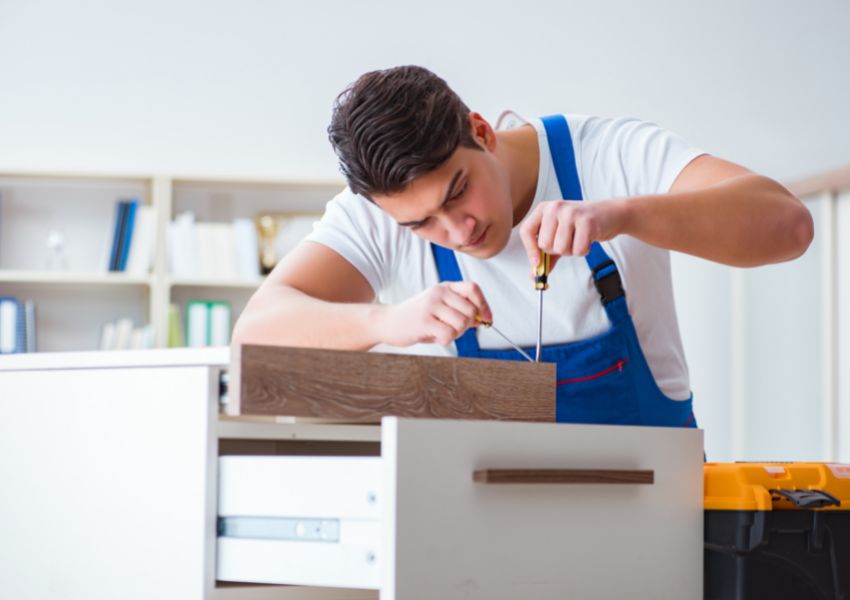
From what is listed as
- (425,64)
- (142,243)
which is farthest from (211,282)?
(425,64)

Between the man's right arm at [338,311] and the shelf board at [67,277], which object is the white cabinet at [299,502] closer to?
the man's right arm at [338,311]

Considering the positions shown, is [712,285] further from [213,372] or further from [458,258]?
[213,372]

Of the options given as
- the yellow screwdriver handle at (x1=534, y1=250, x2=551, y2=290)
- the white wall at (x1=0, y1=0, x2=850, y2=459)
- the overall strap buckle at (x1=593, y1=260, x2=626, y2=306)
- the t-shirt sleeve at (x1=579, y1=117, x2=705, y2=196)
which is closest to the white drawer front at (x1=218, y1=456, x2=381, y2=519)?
the yellow screwdriver handle at (x1=534, y1=250, x2=551, y2=290)

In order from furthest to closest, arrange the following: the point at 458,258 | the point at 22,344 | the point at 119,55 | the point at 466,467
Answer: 1. the point at 119,55
2. the point at 22,344
3. the point at 458,258
4. the point at 466,467

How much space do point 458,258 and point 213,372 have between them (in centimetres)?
54

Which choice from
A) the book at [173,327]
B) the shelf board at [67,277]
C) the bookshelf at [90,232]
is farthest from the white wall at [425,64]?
the book at [173,327]

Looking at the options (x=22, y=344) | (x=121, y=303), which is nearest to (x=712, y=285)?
(x=121, y=303)

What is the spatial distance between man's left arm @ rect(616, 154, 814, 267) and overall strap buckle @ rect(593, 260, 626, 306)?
5.4 inches

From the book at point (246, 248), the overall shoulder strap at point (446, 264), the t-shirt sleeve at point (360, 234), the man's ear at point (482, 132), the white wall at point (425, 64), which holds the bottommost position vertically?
the overall shoulder strap at point (446, 264)

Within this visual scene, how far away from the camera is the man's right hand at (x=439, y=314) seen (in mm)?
1199

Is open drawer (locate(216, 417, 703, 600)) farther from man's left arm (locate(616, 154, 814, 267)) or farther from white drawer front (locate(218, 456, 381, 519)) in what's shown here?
man's left arm (locate(616, 154, 814, 267))

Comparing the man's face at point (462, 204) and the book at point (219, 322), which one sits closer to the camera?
the man's face at point (462, 204)

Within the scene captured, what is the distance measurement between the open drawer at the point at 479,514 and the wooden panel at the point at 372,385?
0.06 meters

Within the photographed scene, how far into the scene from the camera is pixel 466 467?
3.25ft
